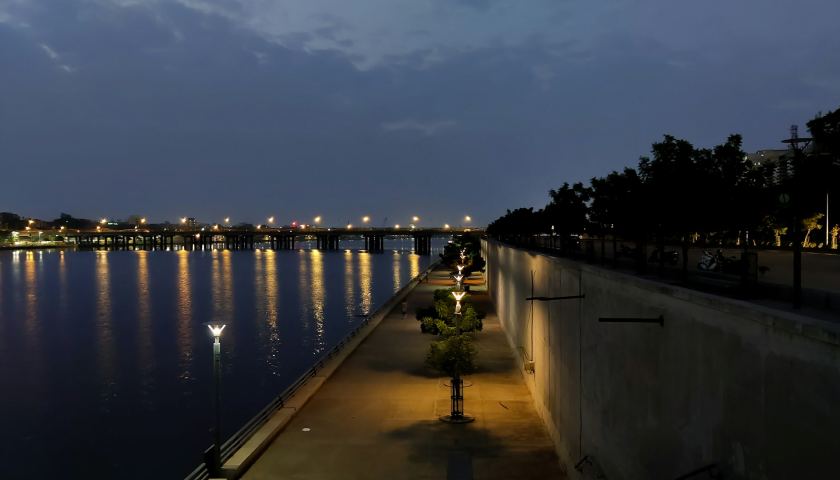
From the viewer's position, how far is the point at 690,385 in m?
8.35

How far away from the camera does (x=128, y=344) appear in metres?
47.9

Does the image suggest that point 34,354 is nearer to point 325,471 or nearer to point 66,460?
point 66,460

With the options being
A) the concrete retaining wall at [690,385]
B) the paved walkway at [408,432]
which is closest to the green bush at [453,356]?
the paved walkway at [408,432]

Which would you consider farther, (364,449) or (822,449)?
(364,449)

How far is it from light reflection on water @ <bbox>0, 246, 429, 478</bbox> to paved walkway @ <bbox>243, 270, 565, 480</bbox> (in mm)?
5755

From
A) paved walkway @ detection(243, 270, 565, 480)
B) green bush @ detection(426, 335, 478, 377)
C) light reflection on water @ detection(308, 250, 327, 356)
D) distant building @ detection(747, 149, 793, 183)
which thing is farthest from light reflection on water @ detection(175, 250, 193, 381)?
distant building @ detection(747, 149, 793, 183)

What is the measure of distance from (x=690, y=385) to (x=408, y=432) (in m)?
12.1

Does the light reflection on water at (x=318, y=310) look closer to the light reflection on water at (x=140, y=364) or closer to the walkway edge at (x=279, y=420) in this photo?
the light reflection on water at (x=140, y=364)

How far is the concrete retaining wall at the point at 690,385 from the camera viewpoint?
587 cm

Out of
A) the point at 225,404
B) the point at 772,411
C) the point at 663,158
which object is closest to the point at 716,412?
the point at 772,411

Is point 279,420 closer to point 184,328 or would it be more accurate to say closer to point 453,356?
point 453,356

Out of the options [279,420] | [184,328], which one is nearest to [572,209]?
[279,420]

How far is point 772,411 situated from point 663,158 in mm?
11347

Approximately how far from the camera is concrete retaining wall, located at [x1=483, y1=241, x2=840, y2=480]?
5867 mm
